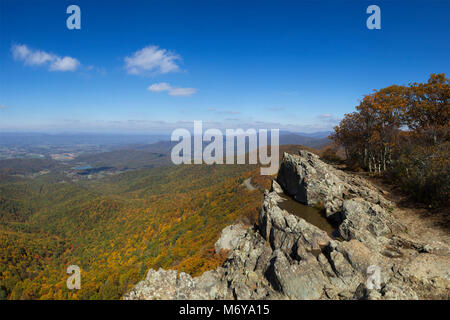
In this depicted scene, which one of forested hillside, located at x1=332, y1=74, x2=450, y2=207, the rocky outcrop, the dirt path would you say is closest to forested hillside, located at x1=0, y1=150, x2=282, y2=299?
the rocky outcrop

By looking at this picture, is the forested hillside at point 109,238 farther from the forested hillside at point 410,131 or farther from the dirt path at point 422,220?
the forested hillside at point 410,131

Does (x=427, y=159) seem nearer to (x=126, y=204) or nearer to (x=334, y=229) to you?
(x=334, y=229)

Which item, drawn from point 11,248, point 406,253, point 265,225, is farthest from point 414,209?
point 11,248

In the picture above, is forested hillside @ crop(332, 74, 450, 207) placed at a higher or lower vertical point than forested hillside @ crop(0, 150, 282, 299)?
higher

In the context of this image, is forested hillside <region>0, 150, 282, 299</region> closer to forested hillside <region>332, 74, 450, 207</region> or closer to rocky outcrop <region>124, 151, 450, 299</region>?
rocky outcrop <region>124, 151, 450, 299</region>

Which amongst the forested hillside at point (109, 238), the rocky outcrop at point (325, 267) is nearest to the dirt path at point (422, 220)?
the rocky outcrop at point (325, 267)

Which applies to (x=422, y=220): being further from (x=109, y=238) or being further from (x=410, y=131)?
(x=109, y=238)

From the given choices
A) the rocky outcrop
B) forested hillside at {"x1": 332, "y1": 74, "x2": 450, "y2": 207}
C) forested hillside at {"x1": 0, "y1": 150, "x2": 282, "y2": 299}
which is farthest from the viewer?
forested hillside at {"x1": 0, "y1": 150, "x2": 282, "y2": 299}

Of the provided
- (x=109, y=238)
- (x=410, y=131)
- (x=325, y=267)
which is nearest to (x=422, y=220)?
(x=325, y=267)
